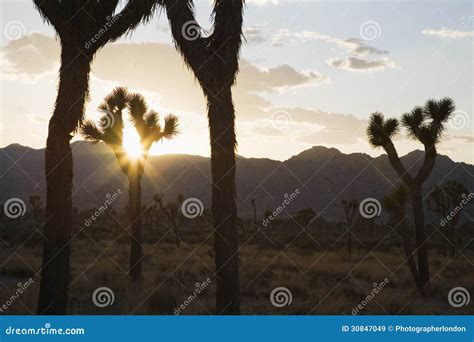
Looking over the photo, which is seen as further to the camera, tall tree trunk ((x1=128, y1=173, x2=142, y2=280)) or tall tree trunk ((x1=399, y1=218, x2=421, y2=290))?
tall tree trunk ((x1=128, y1=173, x2=142, y2=280))

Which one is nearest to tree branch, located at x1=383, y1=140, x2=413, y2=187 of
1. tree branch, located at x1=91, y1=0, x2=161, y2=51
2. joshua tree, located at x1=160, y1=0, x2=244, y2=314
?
joshua tree, located at x1=160, y1=0, x2=244, y2=314

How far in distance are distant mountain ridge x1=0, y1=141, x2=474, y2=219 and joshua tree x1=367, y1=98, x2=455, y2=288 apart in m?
74.2

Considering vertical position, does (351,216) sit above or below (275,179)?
below

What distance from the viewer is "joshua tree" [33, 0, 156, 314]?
27.9 ft

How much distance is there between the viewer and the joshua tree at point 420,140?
15.8 meters

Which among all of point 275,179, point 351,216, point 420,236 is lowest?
point 420,236

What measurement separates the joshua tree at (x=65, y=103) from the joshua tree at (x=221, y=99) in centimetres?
121

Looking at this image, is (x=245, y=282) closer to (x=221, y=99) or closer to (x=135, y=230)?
(x=135, y=230)

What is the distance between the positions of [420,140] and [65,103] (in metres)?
11.3

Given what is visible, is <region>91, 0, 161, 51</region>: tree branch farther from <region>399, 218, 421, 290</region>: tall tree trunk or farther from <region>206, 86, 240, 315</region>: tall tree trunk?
<region>399, 218, 421, 290</region>: tall tree trunk

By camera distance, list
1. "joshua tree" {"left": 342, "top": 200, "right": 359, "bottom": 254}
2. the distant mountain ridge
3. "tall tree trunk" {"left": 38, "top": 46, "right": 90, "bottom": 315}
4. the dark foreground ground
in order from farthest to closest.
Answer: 1. the distant mountain ridge
2. "joshua tree" {"left": 342, "top": 200, "right": 359, "bottom": 254}
3. the dark foreground ground
4. "tall tree trunk" {"left": 38, "top": 46, "right": 90, "bottom": 315}

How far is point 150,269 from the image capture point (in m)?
18.7

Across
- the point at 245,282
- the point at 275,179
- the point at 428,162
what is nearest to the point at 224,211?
the point at 245,282

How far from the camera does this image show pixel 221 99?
825 cm
